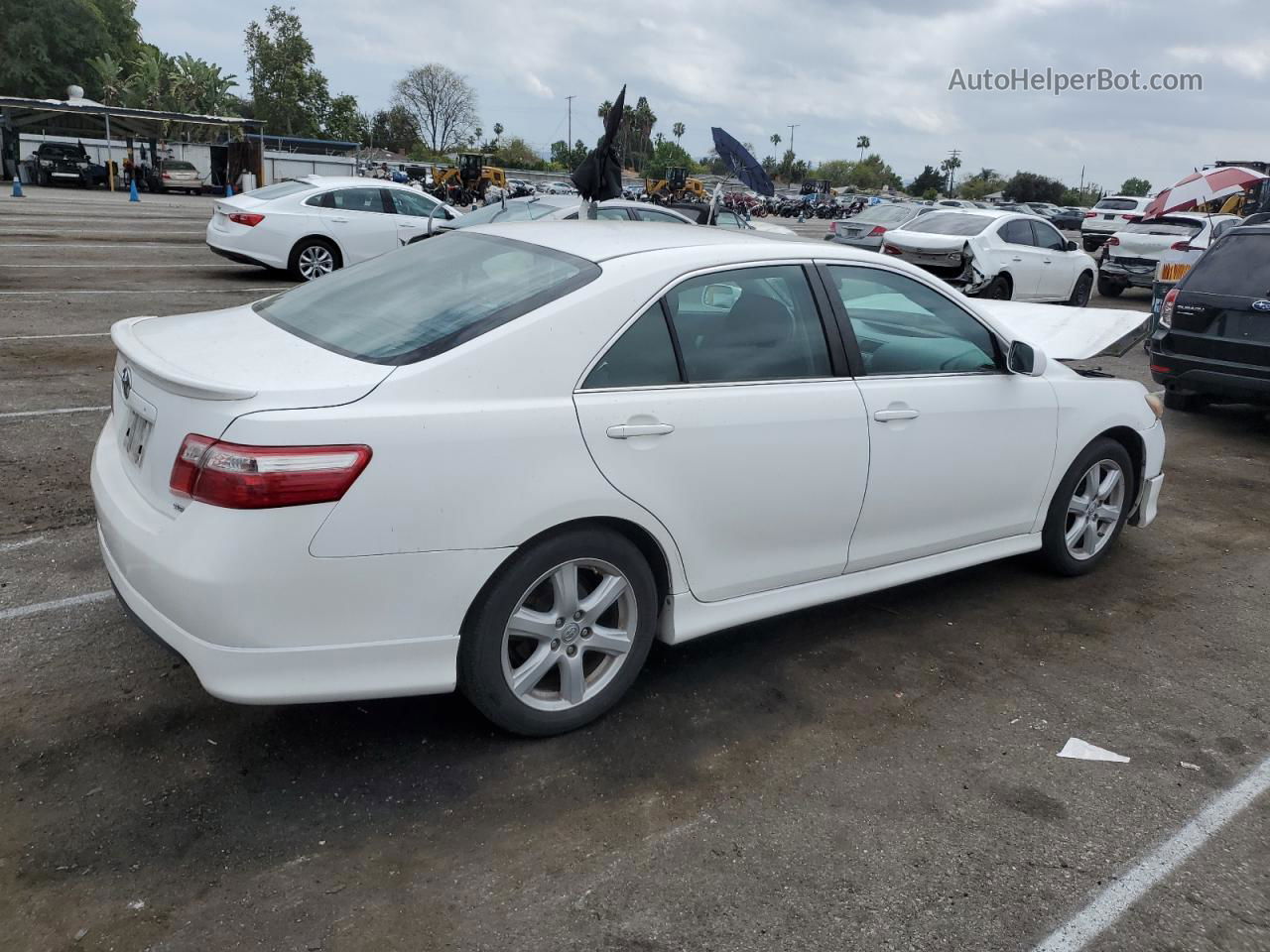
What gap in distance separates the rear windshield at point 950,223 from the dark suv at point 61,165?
33791mm

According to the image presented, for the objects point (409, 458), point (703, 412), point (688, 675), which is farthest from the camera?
point (688, 675)

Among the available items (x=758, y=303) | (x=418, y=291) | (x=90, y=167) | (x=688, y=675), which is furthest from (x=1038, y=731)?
(x=90, y=167)

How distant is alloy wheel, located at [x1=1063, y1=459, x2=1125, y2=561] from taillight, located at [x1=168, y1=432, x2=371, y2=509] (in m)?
3.48

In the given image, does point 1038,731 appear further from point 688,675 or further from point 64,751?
point 64,751

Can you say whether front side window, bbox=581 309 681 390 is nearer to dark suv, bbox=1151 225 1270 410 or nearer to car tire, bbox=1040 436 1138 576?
car tire, bbox=1040 436 1138 576

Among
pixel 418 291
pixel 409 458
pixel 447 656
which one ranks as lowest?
pixel 447 656

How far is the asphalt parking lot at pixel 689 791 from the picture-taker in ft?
8.67

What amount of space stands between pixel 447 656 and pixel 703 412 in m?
1.14

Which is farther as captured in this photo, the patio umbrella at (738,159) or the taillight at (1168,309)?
the patio umbrella at (738,159)

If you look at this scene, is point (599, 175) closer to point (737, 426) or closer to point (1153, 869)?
point (737, 426)

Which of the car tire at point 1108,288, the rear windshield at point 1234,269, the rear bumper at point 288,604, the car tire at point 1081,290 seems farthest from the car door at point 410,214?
the rear bumper at point 288,604

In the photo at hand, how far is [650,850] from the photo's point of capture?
2914mm

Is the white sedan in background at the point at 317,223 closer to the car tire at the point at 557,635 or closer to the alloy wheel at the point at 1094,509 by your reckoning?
the alloy wheel at the point at 1094,509

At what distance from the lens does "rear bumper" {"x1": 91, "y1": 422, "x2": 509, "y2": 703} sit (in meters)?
2.74
